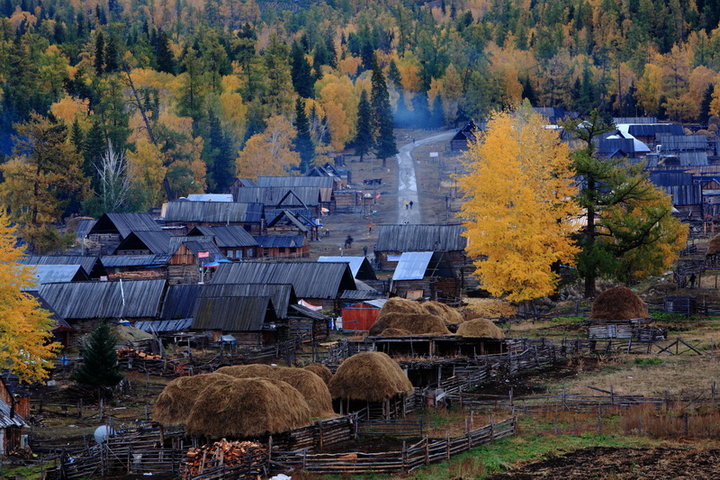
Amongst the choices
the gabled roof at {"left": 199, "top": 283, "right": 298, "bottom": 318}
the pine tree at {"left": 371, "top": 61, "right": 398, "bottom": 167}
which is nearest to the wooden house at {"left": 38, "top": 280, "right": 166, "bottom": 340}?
the gabled roof at {"left": 199, "top": 283, "right": 298, "bottom": 318}

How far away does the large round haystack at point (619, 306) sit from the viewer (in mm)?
53031

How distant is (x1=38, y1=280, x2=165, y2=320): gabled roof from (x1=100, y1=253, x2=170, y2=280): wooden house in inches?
555

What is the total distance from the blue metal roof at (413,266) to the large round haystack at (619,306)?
710 inches

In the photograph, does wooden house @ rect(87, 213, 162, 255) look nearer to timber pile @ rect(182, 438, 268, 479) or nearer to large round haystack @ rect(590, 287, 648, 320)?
large round haystack @ rect(590, 287, 648, 320)

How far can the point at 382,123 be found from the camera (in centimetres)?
13612

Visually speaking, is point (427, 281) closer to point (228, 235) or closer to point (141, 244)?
point (141, 244)

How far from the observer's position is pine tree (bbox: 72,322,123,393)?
145ft

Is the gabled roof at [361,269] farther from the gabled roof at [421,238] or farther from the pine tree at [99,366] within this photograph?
the pine tree at [99,366]

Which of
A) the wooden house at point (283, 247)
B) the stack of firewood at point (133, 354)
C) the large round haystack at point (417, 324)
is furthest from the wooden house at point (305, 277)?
the wooden house at point (283, 247)

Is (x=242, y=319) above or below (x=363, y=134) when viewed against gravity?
below

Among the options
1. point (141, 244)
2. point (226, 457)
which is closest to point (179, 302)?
point (141, 244)

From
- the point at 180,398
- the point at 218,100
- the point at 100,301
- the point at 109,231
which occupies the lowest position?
the point at 180,398

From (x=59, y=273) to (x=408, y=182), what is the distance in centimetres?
6146

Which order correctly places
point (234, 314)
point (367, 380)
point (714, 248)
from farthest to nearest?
1. point (714, 248)
2. point (234, 314)
3. point (367, 380)
